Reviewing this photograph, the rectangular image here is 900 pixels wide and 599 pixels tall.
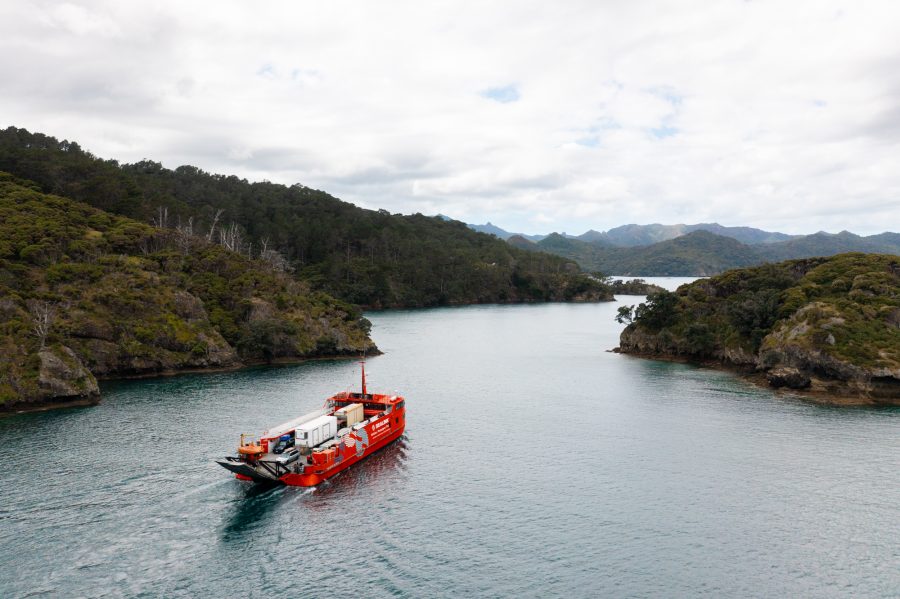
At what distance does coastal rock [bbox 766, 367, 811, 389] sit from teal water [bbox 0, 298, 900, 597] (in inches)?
305

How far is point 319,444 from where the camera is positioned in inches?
2012

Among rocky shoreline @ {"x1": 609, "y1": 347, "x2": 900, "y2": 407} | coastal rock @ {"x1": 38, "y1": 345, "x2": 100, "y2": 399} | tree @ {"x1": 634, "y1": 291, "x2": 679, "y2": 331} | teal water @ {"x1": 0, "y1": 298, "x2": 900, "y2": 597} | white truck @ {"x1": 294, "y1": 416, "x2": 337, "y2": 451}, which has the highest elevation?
tree @ {"x1": 634, "y1": 291, "x2": 679, "y2": 331}

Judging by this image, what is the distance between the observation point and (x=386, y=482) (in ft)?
155

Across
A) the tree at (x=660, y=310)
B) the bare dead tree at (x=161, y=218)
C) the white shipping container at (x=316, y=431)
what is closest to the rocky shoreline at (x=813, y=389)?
the tree at (x=660, y=310)

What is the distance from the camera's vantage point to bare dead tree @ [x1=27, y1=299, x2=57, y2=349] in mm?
72613

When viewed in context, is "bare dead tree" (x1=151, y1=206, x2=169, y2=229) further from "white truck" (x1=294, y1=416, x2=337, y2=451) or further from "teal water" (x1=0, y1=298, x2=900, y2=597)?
"white truck" (x1=294, y1=416, x2=337, y2=451)

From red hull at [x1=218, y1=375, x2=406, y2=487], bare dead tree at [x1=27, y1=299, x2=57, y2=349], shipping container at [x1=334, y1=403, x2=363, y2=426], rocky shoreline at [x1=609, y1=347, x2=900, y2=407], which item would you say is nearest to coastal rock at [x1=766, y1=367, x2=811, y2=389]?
rocky shoreline at [x1=609, y1=347, x2=900, y2=407]

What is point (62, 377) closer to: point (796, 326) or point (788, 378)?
point (788, 378)

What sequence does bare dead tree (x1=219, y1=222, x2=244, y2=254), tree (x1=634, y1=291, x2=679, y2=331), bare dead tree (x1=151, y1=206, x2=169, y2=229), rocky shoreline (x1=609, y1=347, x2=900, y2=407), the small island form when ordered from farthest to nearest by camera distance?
bare dead tree (x1=151, y1=206, x2=169, y2=229)
bare dead tree (x1=219, y1=222, x2=244, y2=254)
tree (x1=634, y1=291, x2=679, y2=331)
the small island
rocky shoreline (x1=609, y1=347, x2=900, y2=407)

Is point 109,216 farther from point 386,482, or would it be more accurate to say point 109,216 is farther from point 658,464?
point 658,464

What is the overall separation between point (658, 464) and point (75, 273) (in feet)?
300

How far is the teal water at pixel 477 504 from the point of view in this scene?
33031 millimetres

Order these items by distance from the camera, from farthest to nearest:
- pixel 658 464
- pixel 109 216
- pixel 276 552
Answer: pixel 109 216, pixel 658 464, pixel 276 552

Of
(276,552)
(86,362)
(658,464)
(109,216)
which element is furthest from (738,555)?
(109,216)
